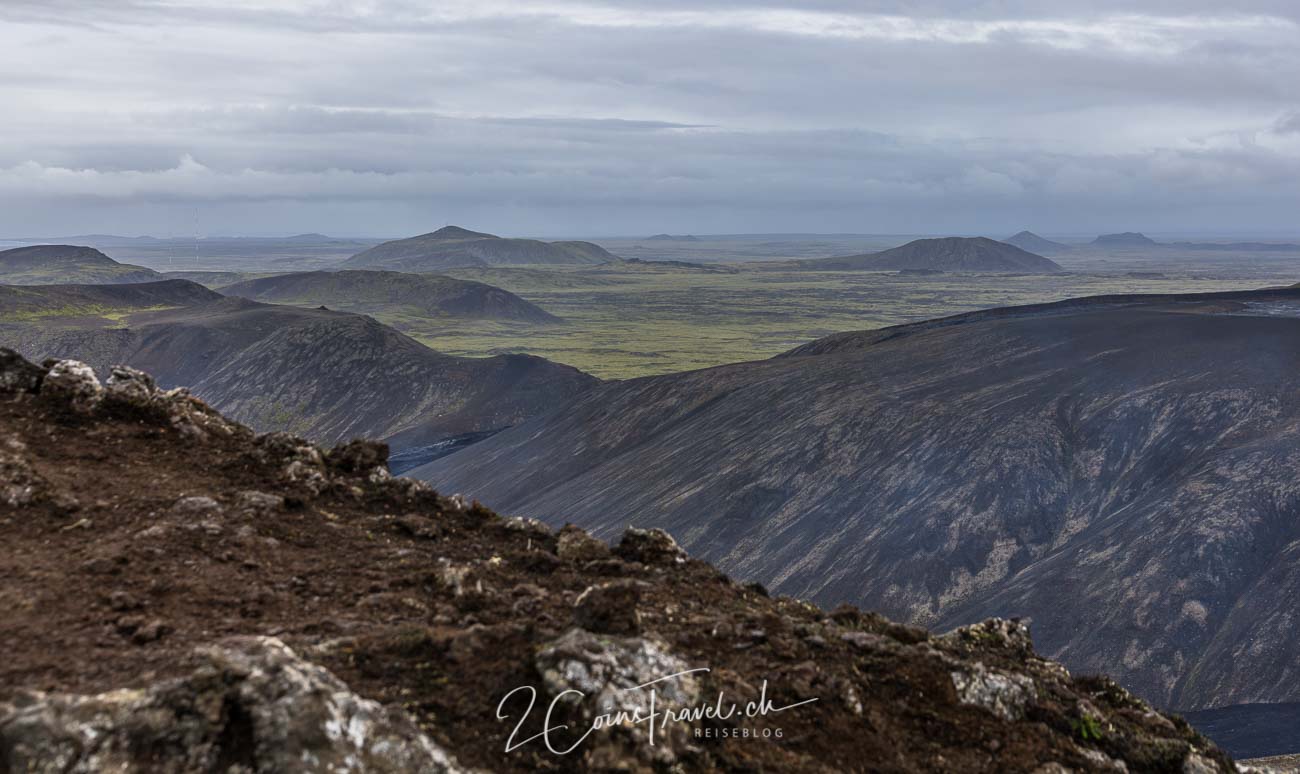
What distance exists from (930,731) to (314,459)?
391 inches

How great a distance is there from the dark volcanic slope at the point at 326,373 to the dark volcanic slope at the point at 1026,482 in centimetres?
3731

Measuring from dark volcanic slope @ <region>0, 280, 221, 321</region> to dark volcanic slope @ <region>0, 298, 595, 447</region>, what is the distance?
1914cm

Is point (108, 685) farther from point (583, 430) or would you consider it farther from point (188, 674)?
point (583, 430)

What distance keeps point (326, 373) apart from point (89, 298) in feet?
237

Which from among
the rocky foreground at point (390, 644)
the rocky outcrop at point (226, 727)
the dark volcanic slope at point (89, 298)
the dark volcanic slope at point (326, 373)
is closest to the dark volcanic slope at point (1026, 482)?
the rocky foreground at point (390, 644)

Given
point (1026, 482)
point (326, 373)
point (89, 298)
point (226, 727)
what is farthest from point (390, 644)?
point (89, 298)

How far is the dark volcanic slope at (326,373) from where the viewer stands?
11812 cm

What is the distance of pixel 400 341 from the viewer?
452ft

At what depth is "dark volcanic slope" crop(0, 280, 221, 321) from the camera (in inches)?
6132

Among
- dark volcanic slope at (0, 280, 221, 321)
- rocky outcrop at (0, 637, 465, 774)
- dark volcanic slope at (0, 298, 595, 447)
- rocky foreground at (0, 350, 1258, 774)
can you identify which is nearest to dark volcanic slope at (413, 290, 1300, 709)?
rocky foreground at (0, 350, 1258, 774)

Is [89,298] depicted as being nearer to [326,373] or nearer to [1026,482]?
[326,373]

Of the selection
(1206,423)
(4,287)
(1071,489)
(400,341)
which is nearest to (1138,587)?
(1071,489)

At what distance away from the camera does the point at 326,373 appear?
5000 inches

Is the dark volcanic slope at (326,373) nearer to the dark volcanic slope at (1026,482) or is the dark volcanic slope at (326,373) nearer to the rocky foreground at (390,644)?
the dark volcanic slope at (1026,482)
